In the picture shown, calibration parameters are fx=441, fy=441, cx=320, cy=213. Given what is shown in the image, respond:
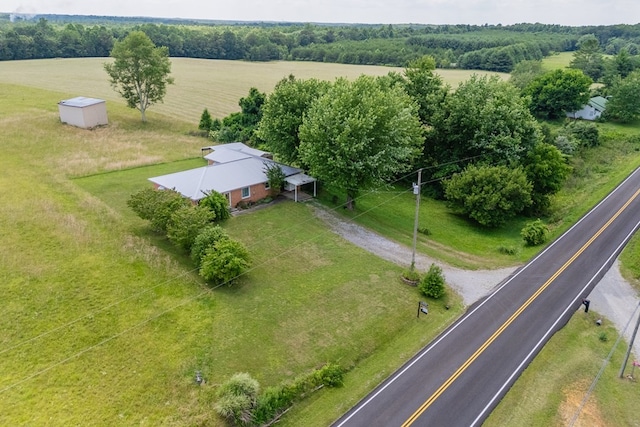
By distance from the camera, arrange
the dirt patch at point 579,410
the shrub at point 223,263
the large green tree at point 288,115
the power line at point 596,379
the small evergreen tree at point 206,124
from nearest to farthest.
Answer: the dirt patch at point 579,410 < the power line at point 596,379 < the shrub at point 223,263 < the large green tree at point 288,115 < the small evergreen tree at point 206,124

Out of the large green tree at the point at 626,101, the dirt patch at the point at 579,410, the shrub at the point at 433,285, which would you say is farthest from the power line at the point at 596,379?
the large green tree at the point at 626,101

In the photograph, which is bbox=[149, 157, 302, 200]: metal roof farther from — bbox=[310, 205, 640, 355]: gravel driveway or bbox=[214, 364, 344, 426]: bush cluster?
bbox=[214, 364, 344, 426]: bush cluster

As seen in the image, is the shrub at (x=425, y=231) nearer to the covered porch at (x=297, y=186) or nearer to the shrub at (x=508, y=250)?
the shrub at (x=508, y=250)

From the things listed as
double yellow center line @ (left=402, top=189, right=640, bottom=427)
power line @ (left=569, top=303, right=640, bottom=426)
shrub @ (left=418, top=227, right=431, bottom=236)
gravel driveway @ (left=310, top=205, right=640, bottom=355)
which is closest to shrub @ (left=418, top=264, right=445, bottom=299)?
gravel driveway @ (left=310, top=205, right=640, bottom=355)

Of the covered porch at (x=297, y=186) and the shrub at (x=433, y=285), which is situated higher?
the covered porch at (x=297, y=186)

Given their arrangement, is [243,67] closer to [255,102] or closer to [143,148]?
[255,102]

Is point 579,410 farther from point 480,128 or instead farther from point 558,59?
point 558,59
